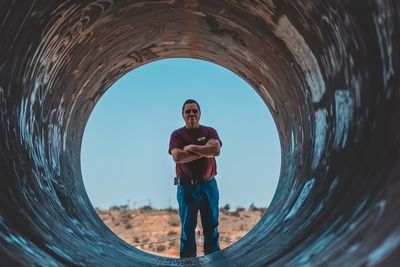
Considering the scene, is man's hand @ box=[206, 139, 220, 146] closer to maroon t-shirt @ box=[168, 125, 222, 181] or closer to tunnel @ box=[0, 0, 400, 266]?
maroon t-shirt @ box=[168, 125, 222, 181]

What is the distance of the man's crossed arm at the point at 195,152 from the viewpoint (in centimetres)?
538

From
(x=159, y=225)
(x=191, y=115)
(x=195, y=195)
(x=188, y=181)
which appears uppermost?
(x=159, y=225)

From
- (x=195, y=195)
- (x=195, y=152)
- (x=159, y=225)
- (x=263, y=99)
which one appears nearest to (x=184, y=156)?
(x=195, y=152)

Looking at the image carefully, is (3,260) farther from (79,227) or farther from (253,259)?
(79,227)

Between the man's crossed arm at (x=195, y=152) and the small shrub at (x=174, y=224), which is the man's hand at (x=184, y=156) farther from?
the small shrub at (x=174, y=224)

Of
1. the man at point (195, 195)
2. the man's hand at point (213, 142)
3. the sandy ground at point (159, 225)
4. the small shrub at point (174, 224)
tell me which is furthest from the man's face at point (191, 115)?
the small shrub at point (174, 224)

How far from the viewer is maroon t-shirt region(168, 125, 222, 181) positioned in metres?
5.63

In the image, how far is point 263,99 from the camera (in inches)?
247

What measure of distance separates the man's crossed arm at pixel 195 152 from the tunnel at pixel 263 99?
2.21 feet

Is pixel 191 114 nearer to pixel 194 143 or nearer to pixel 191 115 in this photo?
pixel 191 115

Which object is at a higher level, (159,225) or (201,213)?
(159,225)

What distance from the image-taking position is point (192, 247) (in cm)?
568

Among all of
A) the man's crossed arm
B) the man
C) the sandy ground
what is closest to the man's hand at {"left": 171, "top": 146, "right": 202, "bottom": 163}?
the man's crossed arm

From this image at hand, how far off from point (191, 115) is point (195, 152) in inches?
20.0
